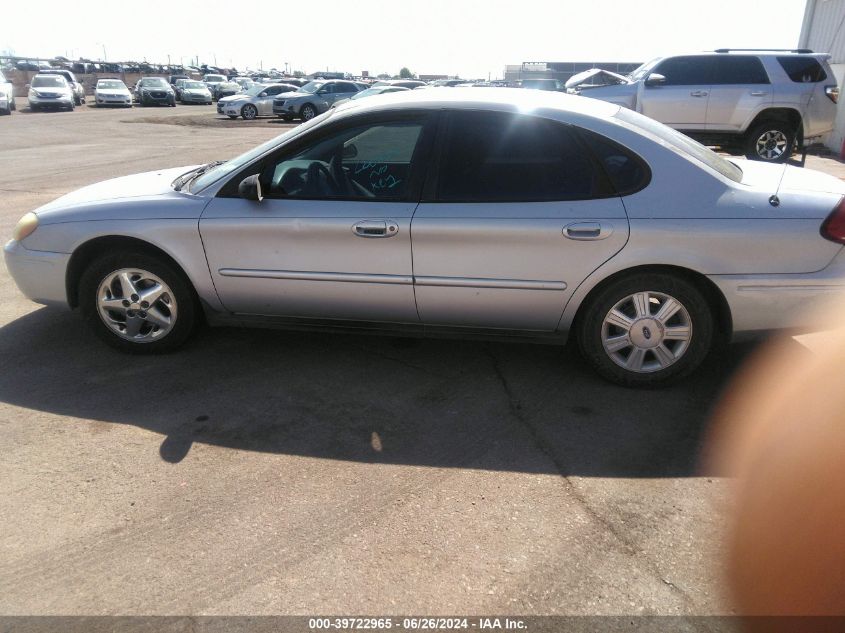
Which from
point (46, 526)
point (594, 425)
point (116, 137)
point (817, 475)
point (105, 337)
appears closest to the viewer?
point (46, 526)

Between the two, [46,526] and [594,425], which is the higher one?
[46,526]

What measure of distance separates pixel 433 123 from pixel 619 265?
1334 mm

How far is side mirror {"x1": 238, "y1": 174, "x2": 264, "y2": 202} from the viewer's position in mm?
3926

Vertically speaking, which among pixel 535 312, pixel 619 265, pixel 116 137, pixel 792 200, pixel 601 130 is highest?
pixel 601 130

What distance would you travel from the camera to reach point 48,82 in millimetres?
30484

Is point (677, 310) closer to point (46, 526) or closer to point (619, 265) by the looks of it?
point (619, 265)

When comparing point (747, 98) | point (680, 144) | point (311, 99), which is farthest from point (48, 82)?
point (680, 144)

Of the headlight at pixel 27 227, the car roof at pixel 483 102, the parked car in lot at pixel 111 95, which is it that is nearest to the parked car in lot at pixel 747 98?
the car roof at pixel 483 102

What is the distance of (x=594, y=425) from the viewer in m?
3.59

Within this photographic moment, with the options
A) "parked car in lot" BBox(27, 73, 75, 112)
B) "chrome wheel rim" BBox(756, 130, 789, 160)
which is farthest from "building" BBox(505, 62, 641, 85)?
"chrome wheel rim" BBox(756, 130, 789, 160)

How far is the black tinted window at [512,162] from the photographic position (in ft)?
12.3

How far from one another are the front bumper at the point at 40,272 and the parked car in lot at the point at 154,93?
1407 inches

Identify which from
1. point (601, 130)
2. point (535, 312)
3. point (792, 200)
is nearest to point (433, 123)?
point (601, 130)

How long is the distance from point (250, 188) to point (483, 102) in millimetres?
1441
